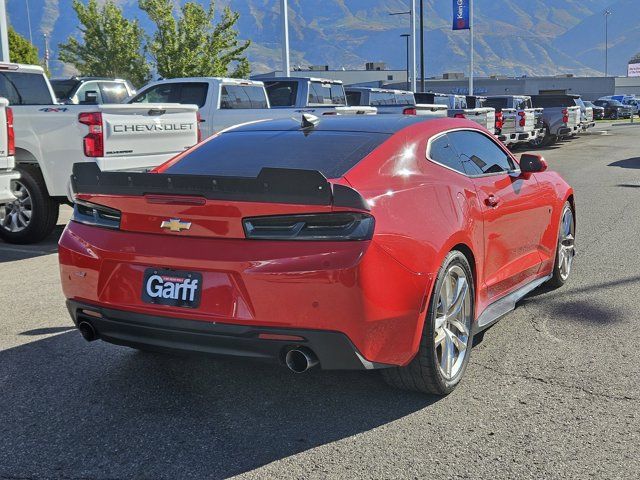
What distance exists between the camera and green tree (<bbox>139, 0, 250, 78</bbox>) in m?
37.0

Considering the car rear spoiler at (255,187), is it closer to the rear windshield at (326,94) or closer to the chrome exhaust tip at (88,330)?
the chrome exhaust tip at (88,330)

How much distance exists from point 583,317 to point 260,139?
9.18ft

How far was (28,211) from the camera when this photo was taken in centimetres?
934

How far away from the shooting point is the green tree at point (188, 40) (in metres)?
37.0

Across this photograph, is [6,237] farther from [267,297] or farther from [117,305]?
[267,297]

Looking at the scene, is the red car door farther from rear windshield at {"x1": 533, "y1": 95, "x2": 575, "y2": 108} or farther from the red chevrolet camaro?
rear windshield at {"x1": 533, "y1": 95, "x2": 575, "y2": 108}

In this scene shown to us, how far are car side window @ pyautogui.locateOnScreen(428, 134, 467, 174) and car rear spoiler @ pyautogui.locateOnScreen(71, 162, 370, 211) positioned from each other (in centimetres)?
115

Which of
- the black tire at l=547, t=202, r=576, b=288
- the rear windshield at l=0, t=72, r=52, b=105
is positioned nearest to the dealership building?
the rear windshield at l=0, t=72, r=52, b=105

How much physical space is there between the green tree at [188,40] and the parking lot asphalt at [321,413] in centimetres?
3283

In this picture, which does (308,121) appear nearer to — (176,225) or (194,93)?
(176,225)

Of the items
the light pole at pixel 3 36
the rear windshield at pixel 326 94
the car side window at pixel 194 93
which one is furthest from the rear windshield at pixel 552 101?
the car side window at pixel 194 93

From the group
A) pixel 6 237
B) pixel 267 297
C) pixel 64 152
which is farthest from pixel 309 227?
pixel 6 237

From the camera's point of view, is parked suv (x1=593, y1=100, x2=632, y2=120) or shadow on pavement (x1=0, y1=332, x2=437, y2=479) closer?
shadow on pavement (x1=0, y1=332, x2=437, y2=479)

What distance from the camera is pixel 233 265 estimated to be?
368cm
